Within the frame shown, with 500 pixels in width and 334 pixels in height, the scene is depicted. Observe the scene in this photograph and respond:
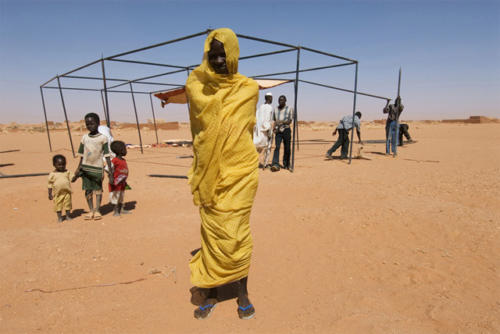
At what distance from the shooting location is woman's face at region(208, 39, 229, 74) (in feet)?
6.30

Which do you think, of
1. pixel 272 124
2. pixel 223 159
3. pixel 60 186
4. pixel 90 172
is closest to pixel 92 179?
pixel 90 172

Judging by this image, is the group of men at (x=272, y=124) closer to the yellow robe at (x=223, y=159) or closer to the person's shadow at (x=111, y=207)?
the person's shadow at (x=111, y=207)

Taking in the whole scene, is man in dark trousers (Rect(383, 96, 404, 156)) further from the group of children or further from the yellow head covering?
the yellow head covering

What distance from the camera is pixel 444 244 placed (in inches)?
131

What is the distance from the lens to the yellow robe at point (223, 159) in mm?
1934

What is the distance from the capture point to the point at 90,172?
169 inches

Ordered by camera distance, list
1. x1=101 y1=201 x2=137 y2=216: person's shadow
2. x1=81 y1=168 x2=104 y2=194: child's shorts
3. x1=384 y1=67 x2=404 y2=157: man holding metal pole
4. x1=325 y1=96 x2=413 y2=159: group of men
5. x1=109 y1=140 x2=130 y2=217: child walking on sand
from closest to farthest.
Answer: x1=81 y1=168 x2=104 y2=194: child's shorts → x1=109 y1=140 x2=130 y2=217: child walking on sand → x1=101 y1=201 x2=137 y2=216: person's shadow → x1=325 y1=96 x2=413 y2=159: group of men → x1=384 y1=67 x2=404 y2=157: man holding metal pole

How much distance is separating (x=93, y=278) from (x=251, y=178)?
1.83 m

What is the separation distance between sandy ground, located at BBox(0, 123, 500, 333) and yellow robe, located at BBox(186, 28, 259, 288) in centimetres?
55

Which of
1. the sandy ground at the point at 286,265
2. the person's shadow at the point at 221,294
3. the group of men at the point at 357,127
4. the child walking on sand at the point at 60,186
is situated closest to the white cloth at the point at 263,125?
the sandy ground at the point at 286,265

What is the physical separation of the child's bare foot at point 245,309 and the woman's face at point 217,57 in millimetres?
1612

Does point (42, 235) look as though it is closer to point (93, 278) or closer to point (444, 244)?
point (93, 278)

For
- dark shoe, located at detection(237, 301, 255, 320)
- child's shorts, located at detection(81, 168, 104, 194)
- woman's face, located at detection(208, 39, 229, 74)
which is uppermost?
woman's face, located at detection(208, 39, 229, 74)

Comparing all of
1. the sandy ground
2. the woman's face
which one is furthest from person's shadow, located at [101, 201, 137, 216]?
the woman's face
